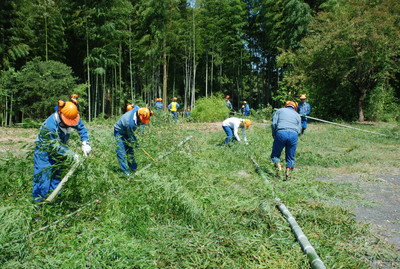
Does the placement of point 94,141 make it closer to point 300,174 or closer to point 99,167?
point 99,167

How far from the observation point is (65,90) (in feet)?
47.6

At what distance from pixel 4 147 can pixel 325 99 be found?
16122 millimetres

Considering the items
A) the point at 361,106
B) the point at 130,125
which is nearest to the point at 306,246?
the point at 130,125

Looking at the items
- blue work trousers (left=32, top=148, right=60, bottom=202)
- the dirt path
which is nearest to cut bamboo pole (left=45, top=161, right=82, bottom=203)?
blue work trousers (left=32, top=148, right=60, bottom=202)

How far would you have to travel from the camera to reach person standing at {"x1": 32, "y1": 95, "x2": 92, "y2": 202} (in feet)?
9.21

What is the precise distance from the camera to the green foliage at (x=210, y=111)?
50.9 feet

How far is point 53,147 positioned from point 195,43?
728 inches

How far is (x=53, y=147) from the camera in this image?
2953 mm

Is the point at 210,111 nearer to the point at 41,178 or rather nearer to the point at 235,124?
the point at 235,124

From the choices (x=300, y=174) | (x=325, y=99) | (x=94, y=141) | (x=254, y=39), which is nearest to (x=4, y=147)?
(x=94, y=141)

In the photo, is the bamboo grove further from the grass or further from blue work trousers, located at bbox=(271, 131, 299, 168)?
the grass

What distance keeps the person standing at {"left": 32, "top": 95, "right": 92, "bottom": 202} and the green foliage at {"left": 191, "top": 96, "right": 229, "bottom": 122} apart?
12.1 meters

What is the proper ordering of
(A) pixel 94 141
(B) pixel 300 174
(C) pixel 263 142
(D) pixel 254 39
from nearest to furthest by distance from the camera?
(A) pixel 94 141 < (B) pixel 300 174 < (C) pixel 263 142 < (D) pixel 254 39

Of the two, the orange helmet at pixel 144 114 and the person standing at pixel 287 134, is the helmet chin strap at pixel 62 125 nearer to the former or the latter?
the orange helmet at pixel 144 114
